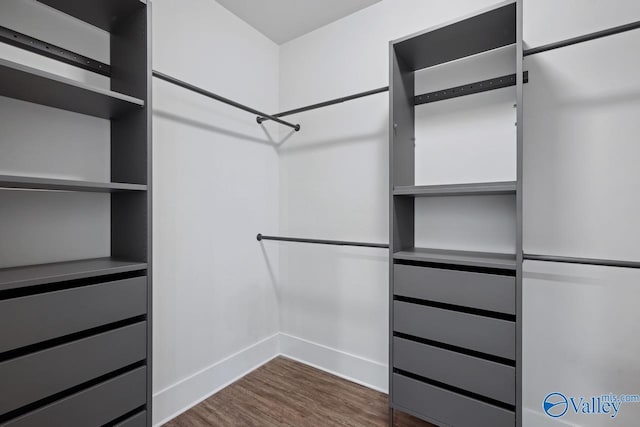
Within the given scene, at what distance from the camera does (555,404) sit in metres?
1.49

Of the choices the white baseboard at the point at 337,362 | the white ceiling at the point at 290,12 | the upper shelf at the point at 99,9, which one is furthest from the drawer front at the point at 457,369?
the white ceiling at the point at 290,12

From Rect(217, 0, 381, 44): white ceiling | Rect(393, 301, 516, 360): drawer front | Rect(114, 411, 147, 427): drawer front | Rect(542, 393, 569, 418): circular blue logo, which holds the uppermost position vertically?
Rect(217, 0, 381, 44): white ceiling

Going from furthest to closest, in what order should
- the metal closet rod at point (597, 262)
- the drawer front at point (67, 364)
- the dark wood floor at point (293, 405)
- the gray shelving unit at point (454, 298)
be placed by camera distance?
the dark wood floor at point (293, 405), the gray shelving unit at point (454, 298), the metal closet rod at point (597, 262), the drawer front at point (67, 364)

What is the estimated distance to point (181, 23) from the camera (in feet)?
5.79

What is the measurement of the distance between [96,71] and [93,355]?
47.7 inches

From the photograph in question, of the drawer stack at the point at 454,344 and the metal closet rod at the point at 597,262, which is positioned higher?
the metal closet rod at the point at 597,262

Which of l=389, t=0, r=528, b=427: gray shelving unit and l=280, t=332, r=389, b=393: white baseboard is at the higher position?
l=389, t=0, r=528, b=427: gray shelving unit

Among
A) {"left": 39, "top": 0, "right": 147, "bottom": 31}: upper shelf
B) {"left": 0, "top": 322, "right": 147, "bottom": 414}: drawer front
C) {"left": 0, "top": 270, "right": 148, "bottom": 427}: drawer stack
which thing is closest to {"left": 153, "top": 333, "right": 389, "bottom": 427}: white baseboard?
{"left": 0, "top": 270, "right": 148, "bottom": 427}: drawer stack

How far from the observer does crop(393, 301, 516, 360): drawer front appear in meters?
1.27

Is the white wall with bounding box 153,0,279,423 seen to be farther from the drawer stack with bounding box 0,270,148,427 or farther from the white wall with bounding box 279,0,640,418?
the drawer stack with bounding box 0,270,148,427

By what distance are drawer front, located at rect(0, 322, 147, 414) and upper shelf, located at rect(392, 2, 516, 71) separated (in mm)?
1809

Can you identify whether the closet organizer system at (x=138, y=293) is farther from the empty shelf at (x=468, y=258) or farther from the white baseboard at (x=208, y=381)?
the white baseboard at (x=208, y=381)

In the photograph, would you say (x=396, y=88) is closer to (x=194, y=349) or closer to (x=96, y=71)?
(x=96, y=71)

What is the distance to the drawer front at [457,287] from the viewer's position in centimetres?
127
